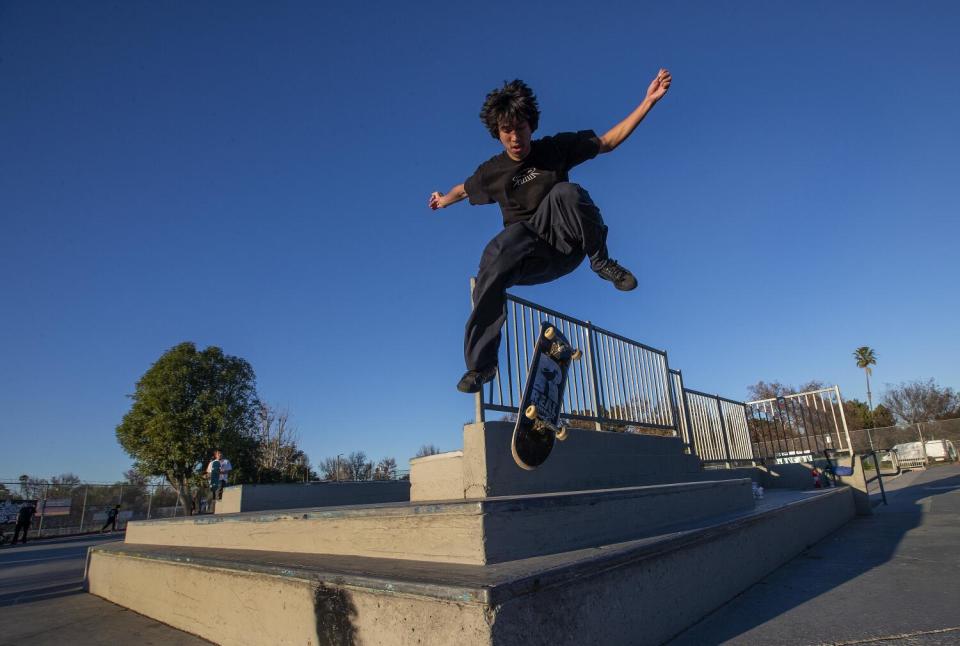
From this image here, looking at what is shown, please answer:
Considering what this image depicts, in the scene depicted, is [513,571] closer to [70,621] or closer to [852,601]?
[852,601]

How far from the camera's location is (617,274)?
9.71 feet

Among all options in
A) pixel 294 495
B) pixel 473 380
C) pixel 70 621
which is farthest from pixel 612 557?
pixel 294 495

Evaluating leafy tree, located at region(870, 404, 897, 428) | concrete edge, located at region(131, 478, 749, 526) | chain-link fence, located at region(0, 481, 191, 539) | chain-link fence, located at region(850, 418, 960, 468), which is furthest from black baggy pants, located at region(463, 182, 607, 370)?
leafy tree, located at region(870, 404, 897, 428)

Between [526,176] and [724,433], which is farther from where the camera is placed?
[724,433]

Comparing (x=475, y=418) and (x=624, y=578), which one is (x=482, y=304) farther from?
(x=624, y=578)

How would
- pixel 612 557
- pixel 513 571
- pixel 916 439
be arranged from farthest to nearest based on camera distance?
pixel 916 439 < pixel 612 557 < pixel 513 571

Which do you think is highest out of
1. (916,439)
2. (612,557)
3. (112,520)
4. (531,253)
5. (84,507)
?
(531,253)

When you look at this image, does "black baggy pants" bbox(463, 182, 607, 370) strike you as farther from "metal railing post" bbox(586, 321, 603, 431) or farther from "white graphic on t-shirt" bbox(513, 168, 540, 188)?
"metal railing post" bbox(586, 321, 603, 431)

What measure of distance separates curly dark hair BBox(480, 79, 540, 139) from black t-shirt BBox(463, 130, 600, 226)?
16 centimetres

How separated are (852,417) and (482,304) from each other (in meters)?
60.8

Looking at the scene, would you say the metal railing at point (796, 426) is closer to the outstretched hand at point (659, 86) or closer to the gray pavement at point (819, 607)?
the gray pavement at point (819, 607)

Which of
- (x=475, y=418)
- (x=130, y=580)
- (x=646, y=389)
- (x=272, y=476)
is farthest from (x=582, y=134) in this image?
(x=272, y=476)

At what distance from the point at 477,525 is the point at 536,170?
2.01 metres

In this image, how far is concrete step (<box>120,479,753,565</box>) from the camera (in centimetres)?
184
